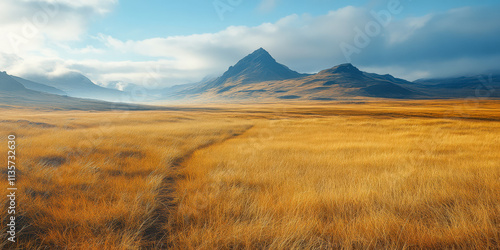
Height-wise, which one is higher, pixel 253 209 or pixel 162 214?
pixel 253 209

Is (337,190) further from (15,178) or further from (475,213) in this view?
(15,178)

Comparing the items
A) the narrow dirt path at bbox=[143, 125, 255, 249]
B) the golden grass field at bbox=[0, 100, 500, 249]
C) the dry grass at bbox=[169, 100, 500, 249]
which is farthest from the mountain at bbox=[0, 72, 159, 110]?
the dry grass at bbox=[169, 100, 500, 249]

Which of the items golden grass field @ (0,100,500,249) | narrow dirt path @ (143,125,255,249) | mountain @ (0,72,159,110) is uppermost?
mountain @ (0,72,159,110)

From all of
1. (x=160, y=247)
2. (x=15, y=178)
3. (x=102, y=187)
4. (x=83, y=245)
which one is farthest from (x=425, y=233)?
(x=15, y=178)

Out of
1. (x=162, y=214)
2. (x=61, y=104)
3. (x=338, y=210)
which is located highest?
(x=61, y=104)

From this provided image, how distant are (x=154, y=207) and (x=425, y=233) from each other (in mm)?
4141

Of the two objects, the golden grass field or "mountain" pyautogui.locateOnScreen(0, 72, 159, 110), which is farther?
"mountain" pyautogui.locateOnScreen(0, 72, 159, 110)

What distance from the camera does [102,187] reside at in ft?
14.2

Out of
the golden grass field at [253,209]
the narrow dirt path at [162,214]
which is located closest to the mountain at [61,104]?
the narrow dirt path at [162,214]

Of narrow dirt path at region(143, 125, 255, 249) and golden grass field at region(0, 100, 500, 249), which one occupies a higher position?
golden grass field at region(0, 100, 500, 249)

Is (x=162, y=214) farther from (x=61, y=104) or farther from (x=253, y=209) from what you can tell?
(x=61, y=104)

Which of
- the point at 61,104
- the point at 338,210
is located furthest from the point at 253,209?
the point at 61,104

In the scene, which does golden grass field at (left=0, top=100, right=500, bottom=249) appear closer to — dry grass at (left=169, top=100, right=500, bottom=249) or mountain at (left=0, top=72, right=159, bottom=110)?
dry grass at (left=169, top=100, right=500, bottom=249)

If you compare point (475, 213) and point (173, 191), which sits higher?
point (475, 213)
